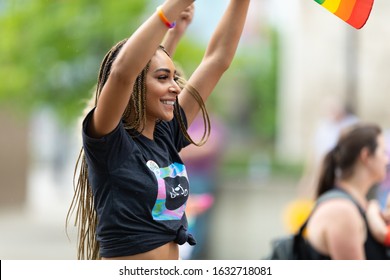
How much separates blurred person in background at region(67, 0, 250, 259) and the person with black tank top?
5.11ft

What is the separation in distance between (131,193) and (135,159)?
0.10 meters

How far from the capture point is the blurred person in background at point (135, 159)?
279 cm

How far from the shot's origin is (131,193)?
2.93 meters

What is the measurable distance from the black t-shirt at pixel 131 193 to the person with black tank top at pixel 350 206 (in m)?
1.63

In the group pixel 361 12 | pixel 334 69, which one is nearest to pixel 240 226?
pixel 361 12

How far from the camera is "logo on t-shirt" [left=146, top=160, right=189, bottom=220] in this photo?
2.97 m

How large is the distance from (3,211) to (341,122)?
36.3 ft

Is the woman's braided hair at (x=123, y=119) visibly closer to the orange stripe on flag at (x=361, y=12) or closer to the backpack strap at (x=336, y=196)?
the orange stripe on flag at (x=361, y=12)

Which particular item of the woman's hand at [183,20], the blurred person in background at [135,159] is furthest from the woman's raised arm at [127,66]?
the woman's hand at [183,20]

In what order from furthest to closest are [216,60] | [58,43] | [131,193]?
[58,43] < [216,60] < [131,193]

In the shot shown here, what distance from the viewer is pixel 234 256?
31.8 ft

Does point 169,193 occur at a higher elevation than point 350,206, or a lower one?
lower

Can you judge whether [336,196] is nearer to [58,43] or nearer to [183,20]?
[183,20]
